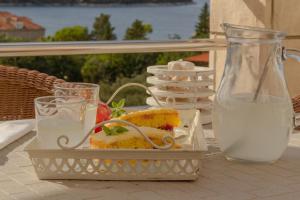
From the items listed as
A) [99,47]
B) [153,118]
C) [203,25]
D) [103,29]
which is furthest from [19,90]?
[103,29]

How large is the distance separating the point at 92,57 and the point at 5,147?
42.2ft

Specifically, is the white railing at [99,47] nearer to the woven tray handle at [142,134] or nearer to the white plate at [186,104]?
the white plate at [186,104]

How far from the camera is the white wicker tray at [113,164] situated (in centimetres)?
94

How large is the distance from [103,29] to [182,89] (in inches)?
613

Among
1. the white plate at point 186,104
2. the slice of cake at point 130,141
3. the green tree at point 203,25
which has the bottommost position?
the green tree at point 203,25

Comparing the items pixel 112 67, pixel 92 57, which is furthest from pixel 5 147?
pixel 92 57

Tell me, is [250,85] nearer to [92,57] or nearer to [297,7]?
[297,7]

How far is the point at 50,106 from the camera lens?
0.99 meters

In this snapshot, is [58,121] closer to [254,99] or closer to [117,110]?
[117,110]

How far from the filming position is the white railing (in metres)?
2.02

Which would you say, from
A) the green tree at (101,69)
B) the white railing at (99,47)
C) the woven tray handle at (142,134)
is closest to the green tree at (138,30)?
the green tree at (101,69)

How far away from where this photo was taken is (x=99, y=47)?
7.04ft

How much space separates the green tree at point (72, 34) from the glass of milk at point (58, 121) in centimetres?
1419

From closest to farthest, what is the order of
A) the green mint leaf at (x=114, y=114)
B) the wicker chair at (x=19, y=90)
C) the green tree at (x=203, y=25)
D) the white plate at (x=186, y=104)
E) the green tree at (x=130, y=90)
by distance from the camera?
the green mint leaf at (x=114, y=114) → the white plate at (x=186, y=104) → the wicker chair at (x=19, y=90) → the green tree at (x=130, y=90) → the green tree at (x=203, y=25)
